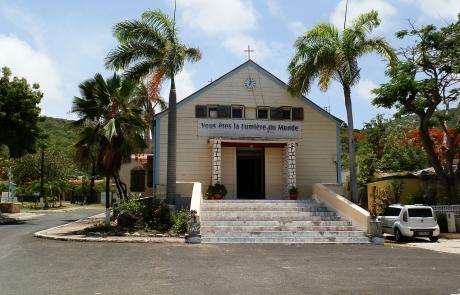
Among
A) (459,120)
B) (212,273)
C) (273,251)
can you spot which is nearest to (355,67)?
(459,120)

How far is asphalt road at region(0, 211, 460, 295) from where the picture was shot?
913 centimetres

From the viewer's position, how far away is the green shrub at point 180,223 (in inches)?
744

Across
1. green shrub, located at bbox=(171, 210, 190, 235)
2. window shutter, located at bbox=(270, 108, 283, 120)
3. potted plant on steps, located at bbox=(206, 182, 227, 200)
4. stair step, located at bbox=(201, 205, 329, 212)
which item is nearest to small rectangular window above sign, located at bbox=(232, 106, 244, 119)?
window shutter, located at bbox=(270, 108, 283, 120)

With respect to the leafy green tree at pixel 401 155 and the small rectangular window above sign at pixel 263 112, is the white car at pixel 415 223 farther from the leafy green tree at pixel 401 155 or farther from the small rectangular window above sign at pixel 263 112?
the leafy green tree at pixel 401 155

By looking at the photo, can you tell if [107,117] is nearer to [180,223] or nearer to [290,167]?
[180,223]

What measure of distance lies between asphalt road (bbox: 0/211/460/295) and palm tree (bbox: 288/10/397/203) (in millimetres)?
8611

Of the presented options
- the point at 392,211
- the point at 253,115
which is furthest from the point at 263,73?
the point at 392,211

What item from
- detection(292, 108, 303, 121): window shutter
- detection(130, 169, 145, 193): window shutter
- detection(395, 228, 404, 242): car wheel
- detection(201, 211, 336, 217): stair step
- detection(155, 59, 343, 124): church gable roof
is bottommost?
detection(395, 228, 404, 242): car wheel

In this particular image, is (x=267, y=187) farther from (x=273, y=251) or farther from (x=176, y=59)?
(x=273, y=251)

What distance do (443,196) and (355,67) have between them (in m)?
8.35

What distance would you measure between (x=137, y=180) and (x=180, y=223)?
12.7 meters

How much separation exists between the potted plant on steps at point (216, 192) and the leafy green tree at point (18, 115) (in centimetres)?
1208

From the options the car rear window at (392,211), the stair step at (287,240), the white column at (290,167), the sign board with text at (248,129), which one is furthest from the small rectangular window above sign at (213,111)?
the car rear window at (392,211)

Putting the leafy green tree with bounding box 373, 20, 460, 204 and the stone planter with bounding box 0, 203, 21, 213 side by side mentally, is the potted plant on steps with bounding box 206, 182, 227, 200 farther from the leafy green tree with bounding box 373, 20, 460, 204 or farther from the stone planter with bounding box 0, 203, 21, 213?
the stone planter with bounding box 0, 203, 21, 213
